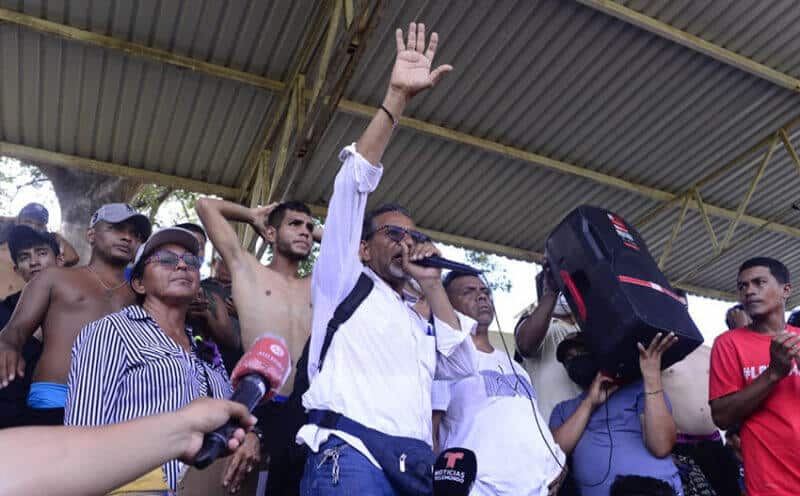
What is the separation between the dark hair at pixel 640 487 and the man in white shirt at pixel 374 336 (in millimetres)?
1105

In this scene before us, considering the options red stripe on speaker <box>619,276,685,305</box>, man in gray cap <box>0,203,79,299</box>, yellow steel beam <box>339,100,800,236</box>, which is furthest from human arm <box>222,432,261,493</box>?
yellow steel beam <box>339,100,800,236</box>

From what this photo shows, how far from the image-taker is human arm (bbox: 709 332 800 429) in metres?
3.18

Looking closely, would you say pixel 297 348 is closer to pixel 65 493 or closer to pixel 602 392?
pixel 602 392

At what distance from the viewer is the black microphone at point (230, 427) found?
120cm

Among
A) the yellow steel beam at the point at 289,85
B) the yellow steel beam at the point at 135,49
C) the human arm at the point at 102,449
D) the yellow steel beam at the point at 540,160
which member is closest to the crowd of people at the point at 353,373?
the human arm at the point at 102,449

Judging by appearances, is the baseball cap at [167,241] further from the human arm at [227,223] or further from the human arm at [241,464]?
the human arm at [241,464]

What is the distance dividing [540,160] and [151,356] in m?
5.61

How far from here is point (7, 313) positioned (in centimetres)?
357

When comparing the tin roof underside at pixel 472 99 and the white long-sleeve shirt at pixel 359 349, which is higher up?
the tin roof underside at pixel 472 99

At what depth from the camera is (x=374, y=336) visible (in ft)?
7.49

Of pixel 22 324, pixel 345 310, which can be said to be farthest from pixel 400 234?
pixel 22 324

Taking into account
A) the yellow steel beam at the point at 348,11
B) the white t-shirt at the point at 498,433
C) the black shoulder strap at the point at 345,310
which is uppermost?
Answer: the yellow steel beam at the point at 348,11

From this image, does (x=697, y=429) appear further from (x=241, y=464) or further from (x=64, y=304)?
(x=64, y=304)

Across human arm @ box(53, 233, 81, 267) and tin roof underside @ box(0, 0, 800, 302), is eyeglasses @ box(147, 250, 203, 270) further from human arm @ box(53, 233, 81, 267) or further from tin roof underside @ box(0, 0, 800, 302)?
tin roof underside @ box(0, 0, 800, 302)
